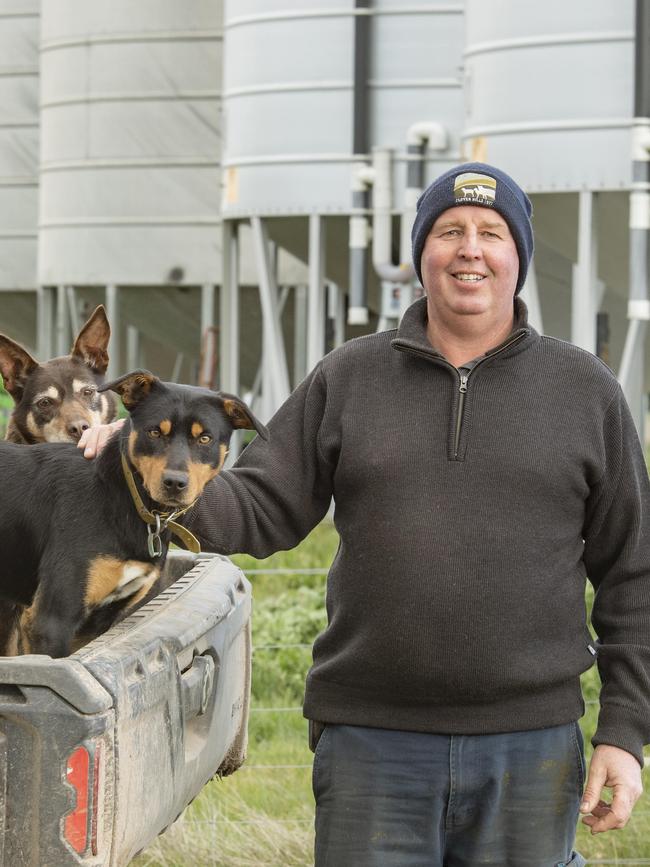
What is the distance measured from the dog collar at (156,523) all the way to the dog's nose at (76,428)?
22.3 inches

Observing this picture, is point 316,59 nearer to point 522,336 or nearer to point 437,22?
point 437,22

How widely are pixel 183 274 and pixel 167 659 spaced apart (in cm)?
1593

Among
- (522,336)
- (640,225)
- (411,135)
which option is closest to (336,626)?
(522,336)

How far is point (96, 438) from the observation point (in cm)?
398

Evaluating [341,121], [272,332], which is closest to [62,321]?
[272,332]

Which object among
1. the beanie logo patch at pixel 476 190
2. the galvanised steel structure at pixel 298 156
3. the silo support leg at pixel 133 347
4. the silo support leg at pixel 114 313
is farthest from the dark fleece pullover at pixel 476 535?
the silo support leg at pixel 133 347

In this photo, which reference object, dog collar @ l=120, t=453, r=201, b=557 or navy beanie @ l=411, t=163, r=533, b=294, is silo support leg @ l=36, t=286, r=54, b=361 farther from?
navy beanie @ l=411, t=163, r=533, b=294

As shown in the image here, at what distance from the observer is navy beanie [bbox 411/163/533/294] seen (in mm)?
3578

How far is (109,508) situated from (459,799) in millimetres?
1152

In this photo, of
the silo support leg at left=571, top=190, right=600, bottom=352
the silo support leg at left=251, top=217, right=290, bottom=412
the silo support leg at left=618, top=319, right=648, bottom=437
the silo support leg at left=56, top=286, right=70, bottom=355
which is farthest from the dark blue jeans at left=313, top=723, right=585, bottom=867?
the silo support leg at left=56, top=286, right=70, bottom=355

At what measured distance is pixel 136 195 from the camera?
19.3 metres

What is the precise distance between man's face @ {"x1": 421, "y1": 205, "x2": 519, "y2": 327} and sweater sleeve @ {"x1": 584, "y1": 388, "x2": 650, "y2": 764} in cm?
36

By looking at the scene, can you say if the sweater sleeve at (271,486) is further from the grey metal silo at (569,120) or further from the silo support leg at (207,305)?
the silo support leg at (207,305)

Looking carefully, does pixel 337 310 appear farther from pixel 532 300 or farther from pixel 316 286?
pixel 532 300
